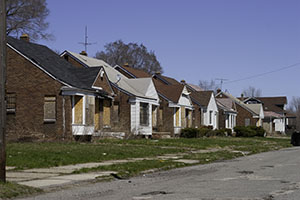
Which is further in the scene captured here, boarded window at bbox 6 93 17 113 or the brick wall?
boarded window at bbox 6 93 17 113

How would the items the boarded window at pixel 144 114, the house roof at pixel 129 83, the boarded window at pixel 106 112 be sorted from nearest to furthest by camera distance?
the boarded window at pixel 106 112 < the boarded window at pixel 144 114 < the house roof at pixel 129 83

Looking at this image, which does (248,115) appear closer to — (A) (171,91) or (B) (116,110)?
(A) (171,91)

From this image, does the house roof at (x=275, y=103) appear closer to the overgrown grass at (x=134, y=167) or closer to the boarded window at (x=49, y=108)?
the boarded window at (x=49, y=108)

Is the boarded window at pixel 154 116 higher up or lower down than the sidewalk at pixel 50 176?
higher up

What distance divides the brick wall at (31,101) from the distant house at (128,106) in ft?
12.7

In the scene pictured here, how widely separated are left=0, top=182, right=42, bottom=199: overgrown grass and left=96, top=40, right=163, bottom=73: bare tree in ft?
203

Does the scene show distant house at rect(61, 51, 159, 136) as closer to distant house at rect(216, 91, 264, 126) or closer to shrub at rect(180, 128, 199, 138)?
shrub at rect(180, 128, 199, 138)

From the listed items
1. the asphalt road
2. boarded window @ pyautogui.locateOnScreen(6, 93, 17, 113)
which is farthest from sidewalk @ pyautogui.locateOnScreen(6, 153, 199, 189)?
boarded window @ pyautogui.locateOnScreen(6, 93, 17, 113)

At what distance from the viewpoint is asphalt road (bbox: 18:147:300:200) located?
9.30 m

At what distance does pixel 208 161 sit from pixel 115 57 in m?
55.1

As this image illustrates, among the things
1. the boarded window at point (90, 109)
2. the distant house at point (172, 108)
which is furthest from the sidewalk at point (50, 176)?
the distant house at point (172, 108)

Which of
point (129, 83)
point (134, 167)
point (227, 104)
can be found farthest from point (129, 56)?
point (134, 167)

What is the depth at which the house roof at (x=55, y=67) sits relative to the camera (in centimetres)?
2909

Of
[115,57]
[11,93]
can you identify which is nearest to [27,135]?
[11,93]
